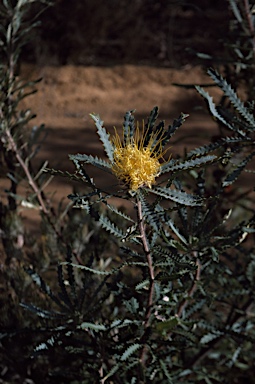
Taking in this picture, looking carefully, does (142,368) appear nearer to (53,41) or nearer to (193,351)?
(193,351)

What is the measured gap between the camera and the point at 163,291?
1.59 metres

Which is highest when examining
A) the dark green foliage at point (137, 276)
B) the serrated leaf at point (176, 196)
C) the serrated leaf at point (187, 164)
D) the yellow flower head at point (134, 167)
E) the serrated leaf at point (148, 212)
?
the yellow flower head at point (134, 167)

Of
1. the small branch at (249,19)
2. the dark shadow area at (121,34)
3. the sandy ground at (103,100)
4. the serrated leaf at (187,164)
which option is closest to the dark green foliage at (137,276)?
the serrated leaf at (187,164)

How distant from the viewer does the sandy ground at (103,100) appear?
18.6 ft

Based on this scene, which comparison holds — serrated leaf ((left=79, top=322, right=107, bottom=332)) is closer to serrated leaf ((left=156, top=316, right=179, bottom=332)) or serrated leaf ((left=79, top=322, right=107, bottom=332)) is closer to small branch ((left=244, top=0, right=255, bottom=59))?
serrated leaf ((left=156, top=316, right=179, bottom=332))

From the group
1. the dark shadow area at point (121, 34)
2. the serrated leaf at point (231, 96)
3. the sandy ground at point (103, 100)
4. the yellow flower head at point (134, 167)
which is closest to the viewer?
the yellow flower head at point (134, 167)

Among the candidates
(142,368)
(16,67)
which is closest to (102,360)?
(142,368)

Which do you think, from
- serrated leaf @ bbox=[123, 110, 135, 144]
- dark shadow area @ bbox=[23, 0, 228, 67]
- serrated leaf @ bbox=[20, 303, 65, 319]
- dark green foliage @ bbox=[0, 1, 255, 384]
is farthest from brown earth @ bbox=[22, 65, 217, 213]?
serrated leaf @ bbox=[123, 110, 135, 144]

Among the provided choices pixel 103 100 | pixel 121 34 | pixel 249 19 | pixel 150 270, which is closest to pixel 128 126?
pixel 150 270

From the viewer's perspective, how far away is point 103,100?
6.27 meters

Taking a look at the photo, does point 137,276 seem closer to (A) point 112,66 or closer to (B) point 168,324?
(B) point 168,324

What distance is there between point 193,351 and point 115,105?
4027mm

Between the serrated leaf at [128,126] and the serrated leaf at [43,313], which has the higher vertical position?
the serrated leaf at [128,126]

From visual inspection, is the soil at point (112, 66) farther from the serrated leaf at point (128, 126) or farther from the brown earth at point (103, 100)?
the serrated leaf at point (128, 126)
